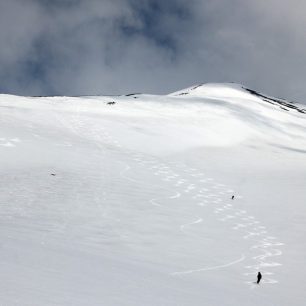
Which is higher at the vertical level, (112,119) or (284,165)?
(112,119)

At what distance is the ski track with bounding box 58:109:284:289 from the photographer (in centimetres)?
686

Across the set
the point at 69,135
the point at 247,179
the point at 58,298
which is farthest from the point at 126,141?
the point at 58,298

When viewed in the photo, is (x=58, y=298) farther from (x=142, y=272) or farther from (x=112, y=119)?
(x=112, y=119)

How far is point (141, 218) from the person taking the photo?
9.13 meters

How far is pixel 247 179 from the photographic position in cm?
1580

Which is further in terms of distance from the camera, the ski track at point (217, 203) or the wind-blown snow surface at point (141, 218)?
→ the ski track at point (217, 203)

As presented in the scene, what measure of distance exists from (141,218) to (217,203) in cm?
310

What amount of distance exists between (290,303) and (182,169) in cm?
1119

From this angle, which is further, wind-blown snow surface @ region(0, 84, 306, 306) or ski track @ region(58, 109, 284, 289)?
ski track @ region(58, 109, 284, 289)

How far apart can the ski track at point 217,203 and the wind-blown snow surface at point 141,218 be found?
0.04m

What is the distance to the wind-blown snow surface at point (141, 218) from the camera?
488 centimetres

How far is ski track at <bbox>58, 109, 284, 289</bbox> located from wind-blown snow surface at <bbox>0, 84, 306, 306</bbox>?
0.13 ft

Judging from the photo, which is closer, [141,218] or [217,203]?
[141,218]

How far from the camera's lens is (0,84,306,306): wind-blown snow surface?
4.88m
